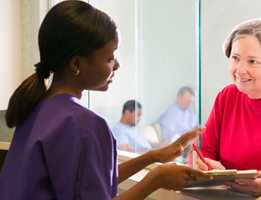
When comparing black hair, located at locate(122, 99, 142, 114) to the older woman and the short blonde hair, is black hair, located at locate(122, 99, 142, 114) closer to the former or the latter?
the older woman

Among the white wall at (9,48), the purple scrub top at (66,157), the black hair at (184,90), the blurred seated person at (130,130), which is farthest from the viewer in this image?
the white wall at (9,48)

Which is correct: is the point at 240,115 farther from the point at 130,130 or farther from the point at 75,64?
the point at 130,130

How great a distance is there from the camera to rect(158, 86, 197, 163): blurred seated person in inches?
66.9

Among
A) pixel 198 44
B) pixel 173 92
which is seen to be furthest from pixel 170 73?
pixel 198 44

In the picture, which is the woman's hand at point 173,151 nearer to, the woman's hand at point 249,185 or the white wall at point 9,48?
the woman's hand at point 249,185

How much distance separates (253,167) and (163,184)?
0.47m

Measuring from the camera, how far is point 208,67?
2654mm

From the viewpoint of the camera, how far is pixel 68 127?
3.04ft

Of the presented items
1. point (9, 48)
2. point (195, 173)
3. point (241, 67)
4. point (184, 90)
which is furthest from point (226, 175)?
point (9, 48)

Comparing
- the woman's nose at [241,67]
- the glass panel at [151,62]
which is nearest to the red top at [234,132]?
the woman's nose at [241,67]

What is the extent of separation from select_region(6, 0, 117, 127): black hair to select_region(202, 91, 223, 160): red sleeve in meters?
0.62

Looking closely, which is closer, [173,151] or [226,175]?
[226,175]

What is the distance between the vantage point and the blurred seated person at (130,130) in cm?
219

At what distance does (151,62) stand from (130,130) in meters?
0.37
